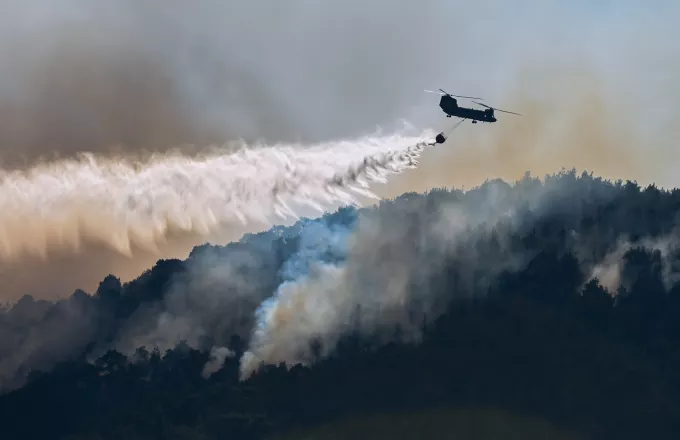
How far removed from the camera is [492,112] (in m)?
191

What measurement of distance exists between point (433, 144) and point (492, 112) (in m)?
11.5

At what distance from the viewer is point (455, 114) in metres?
189

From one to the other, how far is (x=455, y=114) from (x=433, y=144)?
269 inches

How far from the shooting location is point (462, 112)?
190 meters

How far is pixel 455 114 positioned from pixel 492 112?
6.84 metres

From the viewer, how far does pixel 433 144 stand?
192375 millimetres

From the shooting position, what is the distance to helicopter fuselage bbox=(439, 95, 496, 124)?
618 feet

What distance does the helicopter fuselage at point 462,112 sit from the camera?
18838 cm
